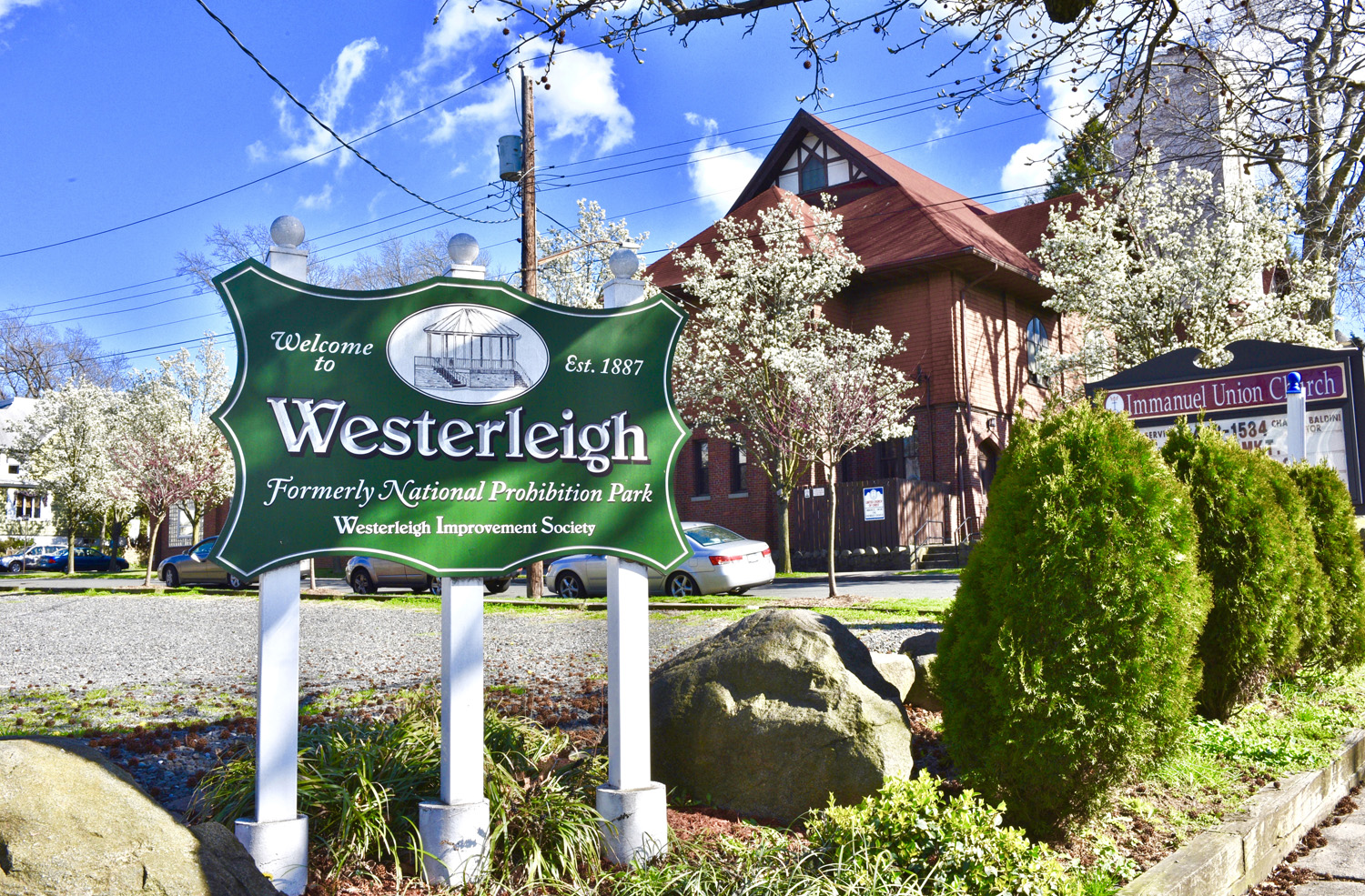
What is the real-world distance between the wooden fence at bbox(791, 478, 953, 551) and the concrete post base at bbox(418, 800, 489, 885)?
2246 centimetres

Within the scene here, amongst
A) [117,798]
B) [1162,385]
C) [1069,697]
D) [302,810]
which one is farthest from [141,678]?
[1162,385]

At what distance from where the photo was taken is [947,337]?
91.5 feet

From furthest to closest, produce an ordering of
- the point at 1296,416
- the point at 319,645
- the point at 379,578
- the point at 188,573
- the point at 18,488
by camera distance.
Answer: the point at 18,488, the point at 188,573, the point at 379,578, the point at 319,645, the point at 1296,416

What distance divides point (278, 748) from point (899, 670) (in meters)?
3.55

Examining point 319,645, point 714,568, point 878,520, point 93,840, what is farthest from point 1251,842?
point 878,520

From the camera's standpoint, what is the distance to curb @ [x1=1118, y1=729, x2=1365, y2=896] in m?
4.03

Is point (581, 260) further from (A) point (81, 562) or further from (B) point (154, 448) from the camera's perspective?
(A) point (81, 562)

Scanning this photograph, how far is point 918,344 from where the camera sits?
28484mm

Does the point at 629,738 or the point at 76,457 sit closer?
the point at 629,738

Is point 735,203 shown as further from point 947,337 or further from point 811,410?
point 811,410

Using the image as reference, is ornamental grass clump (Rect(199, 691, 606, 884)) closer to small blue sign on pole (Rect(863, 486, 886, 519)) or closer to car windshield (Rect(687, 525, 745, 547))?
car windshield (Rect(687, 525, 745, 547))

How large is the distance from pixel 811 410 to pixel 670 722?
18383 mm

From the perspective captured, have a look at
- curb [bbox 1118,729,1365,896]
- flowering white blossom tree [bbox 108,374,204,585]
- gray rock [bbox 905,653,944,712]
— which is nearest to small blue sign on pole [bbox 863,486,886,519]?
flowering white blossom tree [bbox 108,374,204,585]

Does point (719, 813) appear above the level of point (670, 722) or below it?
below
